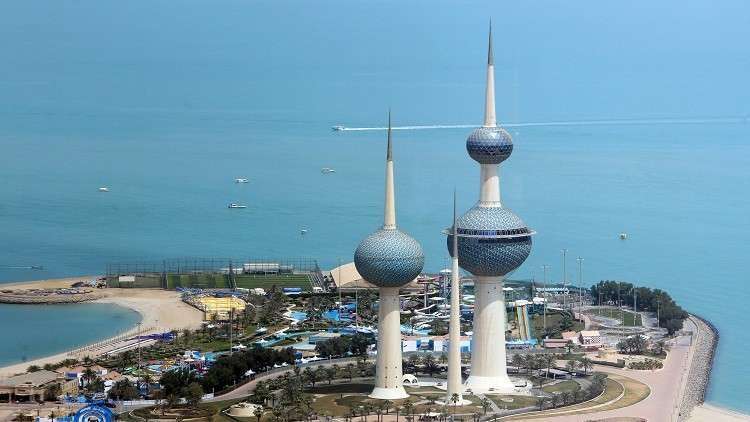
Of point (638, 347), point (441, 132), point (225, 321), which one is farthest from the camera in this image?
point (441, 132)

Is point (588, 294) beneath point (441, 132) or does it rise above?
beneath

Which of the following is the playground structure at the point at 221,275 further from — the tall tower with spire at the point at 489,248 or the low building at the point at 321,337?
the tall tower with spire at the point at 489,248

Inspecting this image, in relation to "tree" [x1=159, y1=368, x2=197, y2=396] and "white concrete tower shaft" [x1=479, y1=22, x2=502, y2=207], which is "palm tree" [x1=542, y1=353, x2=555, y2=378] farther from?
"tree" [x1=159, y1=368, x2=197, y2=396]

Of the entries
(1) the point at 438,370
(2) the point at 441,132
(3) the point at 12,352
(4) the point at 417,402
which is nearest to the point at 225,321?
(3) the point at 12,352

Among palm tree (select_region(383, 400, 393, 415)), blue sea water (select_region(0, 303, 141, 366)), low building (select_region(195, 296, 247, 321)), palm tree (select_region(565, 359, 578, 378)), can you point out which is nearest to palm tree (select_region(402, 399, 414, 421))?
palm tree (select_region(383, 400, 393, 415))

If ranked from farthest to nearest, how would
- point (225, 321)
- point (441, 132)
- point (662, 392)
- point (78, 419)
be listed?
point (441, 132) → point (225, 321) → point (662, 392) → point (78, 419)

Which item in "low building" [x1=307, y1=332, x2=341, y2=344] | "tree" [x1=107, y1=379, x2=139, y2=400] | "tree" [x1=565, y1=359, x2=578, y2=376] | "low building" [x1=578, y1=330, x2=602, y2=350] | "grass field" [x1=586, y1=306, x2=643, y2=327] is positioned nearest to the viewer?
"tree" [x1=107, y1=379, x2=139, y2=400]

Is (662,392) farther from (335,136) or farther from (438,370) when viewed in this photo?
(335,136)
